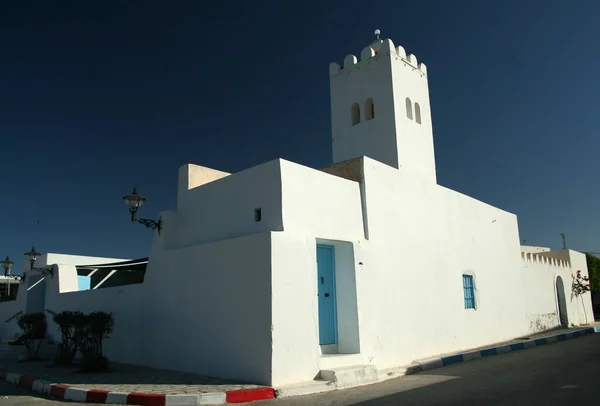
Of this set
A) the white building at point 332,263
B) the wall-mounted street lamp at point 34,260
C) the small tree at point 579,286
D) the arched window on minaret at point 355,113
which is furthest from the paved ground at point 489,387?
the small tree at point 579,286

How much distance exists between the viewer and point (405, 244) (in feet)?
34.0

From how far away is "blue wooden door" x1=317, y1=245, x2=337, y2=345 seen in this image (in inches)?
342

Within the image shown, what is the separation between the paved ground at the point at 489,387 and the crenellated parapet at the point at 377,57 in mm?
7415

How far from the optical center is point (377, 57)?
12.1m

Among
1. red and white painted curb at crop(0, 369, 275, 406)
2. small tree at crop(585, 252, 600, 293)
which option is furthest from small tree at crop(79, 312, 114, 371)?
small tree at crop(585, 252, 600, 293)

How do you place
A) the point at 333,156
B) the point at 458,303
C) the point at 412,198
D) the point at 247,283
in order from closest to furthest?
the point at 247,283
the point at 412,198
the point at 458,303
the point at 333,156

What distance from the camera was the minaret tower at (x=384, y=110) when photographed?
1156 centimetres

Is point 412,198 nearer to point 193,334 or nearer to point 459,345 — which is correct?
point 459,345

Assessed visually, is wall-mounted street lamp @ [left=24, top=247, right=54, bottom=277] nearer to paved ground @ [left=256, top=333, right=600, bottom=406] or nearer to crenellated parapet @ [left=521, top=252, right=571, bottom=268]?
paved ground @ [left=256, top=333, right=600, bottom=406]

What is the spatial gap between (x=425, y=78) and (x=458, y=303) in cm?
601

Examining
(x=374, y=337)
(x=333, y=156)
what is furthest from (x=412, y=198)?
(x=374, y=337)

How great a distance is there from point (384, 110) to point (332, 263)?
4474 millimetres

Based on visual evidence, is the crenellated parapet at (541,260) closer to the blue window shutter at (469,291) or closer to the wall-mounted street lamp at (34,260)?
the blue window shutter at (469,291)

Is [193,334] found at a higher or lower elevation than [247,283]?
lower
